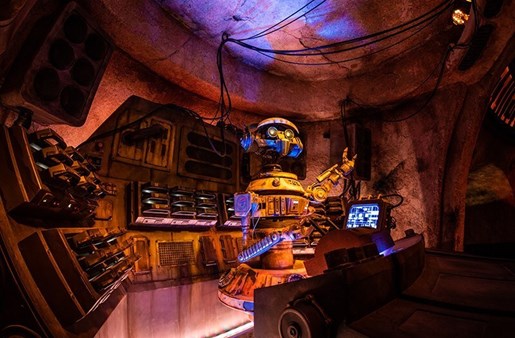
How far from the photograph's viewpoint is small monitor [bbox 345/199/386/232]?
333 centimetres

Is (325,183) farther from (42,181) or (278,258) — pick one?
(42,181)

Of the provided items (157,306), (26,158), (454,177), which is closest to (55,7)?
(26,158)

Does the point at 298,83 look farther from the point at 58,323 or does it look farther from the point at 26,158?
the point at 58,323

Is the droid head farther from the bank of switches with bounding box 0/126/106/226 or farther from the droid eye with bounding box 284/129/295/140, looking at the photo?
the bank of switches with bounding box 0/126/106/226

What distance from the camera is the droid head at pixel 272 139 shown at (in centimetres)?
320

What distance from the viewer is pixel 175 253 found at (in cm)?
374

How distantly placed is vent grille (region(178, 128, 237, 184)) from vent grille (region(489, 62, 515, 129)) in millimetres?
6338

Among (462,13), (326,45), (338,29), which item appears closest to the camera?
(462,13)

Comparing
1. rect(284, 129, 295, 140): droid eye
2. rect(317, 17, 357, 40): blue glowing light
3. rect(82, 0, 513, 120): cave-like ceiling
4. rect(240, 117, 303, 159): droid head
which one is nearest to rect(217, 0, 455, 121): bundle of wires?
rect(82, 0, 513, 120): cave-like ceiling

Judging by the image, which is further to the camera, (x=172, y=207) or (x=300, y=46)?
(x=300, y=46)

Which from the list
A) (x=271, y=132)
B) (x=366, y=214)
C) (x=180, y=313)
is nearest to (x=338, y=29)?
(x=271, y=132)

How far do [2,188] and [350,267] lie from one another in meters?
1.81

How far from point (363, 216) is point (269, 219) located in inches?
53.2

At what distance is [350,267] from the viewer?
3.92 feet
